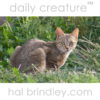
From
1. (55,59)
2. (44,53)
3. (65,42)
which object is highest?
(65,42)

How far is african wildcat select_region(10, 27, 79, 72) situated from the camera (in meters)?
7.01

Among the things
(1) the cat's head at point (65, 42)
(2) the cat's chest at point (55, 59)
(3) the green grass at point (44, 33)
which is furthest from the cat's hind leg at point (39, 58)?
(3) the green grass at point (44, 33)

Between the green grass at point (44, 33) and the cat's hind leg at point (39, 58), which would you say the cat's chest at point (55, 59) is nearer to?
the cat's hind leg at point (39, 58)

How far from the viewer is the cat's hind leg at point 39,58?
6955mm

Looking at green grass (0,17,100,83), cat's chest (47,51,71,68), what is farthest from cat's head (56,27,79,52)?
green grass (0,17,100,83)

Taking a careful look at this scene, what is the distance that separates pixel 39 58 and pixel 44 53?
→ 0.16 metres

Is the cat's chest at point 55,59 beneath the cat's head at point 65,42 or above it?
beneath

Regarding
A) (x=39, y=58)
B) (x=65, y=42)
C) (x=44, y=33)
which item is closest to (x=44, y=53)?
(x=39, y=58)

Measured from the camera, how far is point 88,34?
900 cm

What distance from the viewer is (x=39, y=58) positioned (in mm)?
7008

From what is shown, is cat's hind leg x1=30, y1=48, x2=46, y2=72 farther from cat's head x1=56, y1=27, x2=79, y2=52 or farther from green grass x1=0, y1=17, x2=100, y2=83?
green grass x1=0, y1=17, x2=100, y2=83

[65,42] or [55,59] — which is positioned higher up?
[65,42]

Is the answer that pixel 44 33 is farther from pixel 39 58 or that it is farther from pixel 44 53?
pixel 39 58

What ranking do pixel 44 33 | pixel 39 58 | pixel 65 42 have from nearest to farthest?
1. pixel 39 58
2. pixel 65 42
3. pixel 44 33
